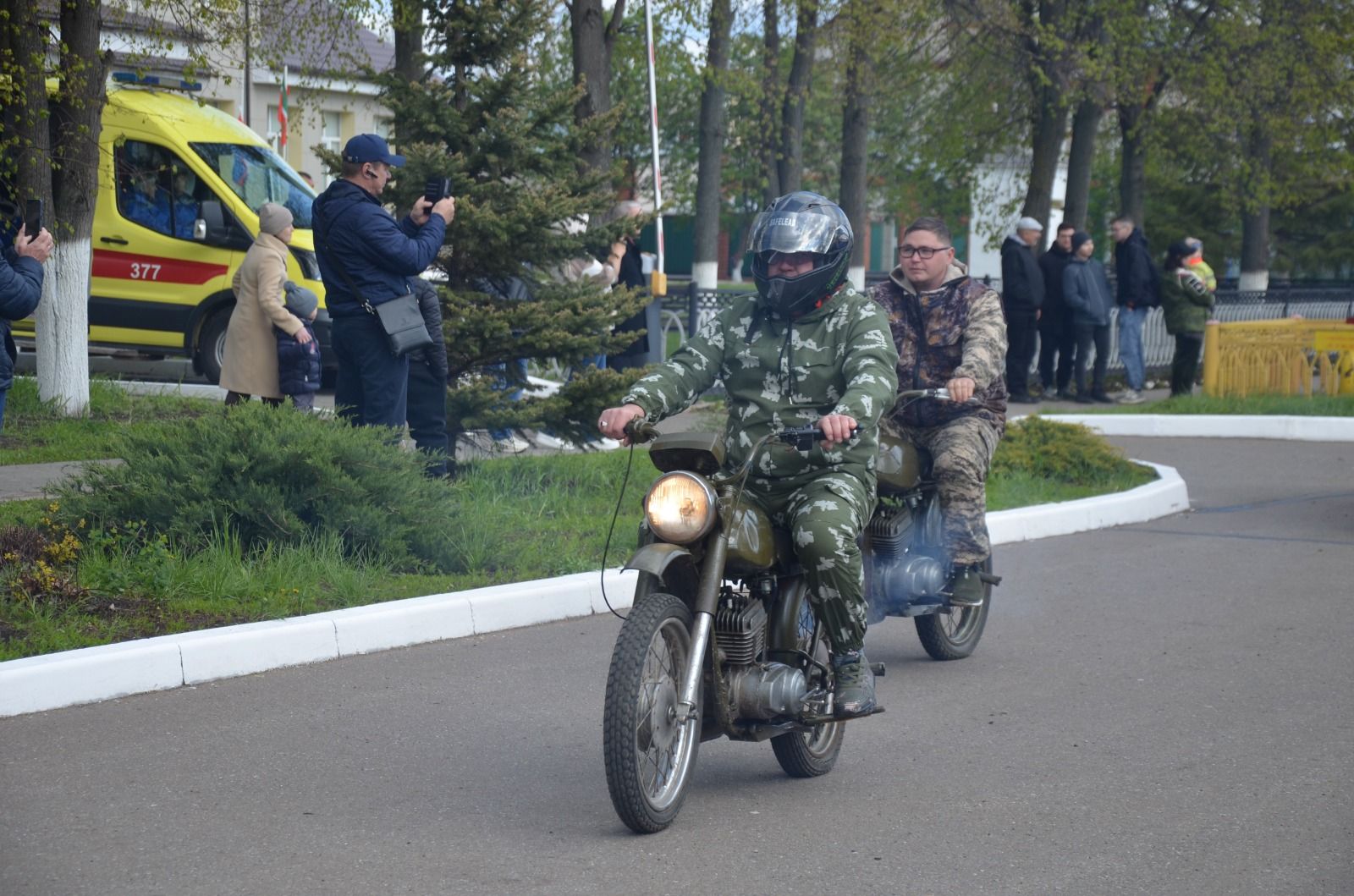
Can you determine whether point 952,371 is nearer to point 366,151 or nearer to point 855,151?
point 366,151

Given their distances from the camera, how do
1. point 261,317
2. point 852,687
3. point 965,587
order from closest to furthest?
point 852,687 → point 965,587 → point 261,317

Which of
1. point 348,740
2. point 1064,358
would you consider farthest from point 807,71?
point 348,740

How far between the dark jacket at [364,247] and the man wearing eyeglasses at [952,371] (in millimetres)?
2681

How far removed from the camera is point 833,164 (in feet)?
227

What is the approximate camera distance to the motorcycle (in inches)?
188

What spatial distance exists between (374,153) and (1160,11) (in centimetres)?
2122

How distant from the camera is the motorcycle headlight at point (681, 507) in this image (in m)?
4.93

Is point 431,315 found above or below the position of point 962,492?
above

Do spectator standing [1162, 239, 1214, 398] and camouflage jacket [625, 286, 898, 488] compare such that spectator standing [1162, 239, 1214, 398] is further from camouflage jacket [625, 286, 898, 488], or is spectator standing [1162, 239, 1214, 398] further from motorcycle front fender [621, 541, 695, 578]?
motorcycle front fender [621, 541, 695, 578]

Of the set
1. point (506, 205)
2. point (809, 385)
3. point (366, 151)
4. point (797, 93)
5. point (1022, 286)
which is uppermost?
point (797, 93)

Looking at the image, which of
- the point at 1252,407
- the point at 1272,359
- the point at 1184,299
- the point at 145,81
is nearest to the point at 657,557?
the point at 145,81

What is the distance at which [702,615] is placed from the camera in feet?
16.3

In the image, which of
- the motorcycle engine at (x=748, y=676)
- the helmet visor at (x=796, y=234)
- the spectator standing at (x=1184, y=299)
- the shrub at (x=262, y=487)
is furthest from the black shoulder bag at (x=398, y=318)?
the spectator standing at (x=1184, y=299)

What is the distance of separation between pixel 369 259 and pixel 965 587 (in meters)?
3.80
